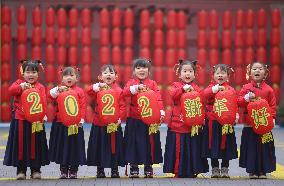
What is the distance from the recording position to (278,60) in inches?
717

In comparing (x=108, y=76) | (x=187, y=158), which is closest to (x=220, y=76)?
(x=187, y=158)

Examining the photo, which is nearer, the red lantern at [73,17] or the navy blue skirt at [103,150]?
the navy blue skirt at [103,150]

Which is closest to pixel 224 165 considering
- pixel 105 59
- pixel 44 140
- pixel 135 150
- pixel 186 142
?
pixel 186 142

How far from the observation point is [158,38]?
18.1 m

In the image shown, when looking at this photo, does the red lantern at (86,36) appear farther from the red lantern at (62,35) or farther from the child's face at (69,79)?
the child's face at (69,79)

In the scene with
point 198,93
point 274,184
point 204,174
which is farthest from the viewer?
point 204,174

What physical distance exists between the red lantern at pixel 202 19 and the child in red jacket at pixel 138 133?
32.7 ft

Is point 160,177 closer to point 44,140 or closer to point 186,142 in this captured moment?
point 186,142

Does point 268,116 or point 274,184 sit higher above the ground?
point 268,116

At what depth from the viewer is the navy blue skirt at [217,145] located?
810 cm

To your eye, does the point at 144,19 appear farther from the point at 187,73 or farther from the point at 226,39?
the point at 187,73

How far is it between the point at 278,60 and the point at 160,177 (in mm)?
10688

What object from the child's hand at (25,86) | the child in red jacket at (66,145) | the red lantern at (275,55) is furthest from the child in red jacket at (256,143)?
the red lantern at (275,55)

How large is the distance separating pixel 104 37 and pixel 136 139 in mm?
10135
